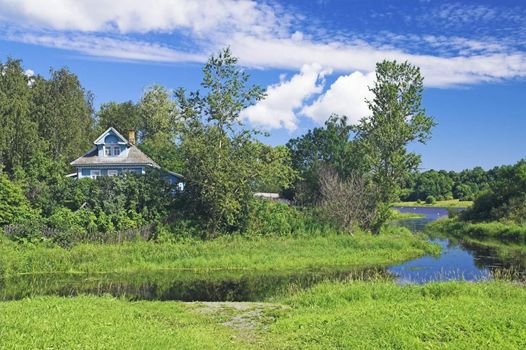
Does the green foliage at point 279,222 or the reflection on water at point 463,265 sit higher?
the green foliage at point 279,222

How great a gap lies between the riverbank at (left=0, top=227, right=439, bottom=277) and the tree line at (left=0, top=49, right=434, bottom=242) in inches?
107

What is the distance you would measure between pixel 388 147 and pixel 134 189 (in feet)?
73.3

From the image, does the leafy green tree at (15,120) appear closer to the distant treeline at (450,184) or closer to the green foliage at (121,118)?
the green foliage at (121,118)

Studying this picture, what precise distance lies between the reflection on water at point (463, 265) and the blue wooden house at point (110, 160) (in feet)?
89.8

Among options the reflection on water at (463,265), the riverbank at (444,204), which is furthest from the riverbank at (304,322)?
the riverbank at (444,204)

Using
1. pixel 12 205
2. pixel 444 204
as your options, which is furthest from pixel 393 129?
pixel 444 204

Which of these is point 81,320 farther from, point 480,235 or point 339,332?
point 480,235

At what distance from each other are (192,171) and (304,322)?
991 inches

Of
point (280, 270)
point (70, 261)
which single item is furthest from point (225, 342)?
point (70, 261)

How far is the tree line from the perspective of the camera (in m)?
36.3

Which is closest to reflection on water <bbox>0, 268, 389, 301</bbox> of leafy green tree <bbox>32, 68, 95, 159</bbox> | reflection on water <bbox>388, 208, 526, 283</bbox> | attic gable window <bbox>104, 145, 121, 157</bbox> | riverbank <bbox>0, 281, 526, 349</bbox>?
reflection on water <bbox>388, 208, 526, 283</bbox>

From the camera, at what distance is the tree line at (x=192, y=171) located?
36281 millimetres

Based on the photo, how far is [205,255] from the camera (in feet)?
105

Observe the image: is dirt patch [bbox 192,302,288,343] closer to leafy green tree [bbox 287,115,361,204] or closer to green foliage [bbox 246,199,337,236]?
green foliage [bbox 246,199,337,236]
